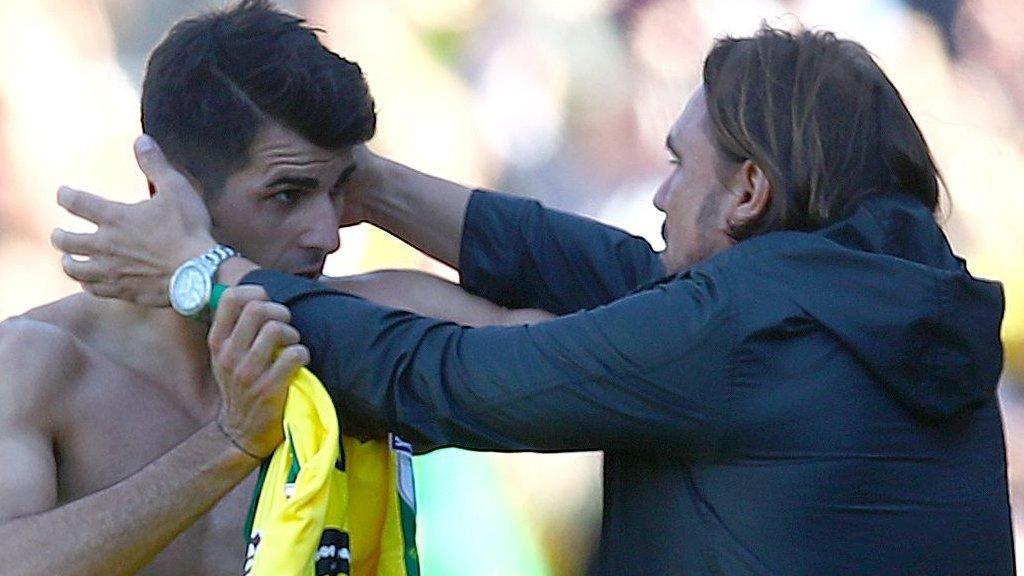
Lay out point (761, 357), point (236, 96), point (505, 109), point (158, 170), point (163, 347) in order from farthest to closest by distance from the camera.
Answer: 1. point (505, 109)
2. point (163, 347)
3. point (236, 96)
4. point (158, 170)
5. point (761, 357)

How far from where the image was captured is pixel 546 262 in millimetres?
2344

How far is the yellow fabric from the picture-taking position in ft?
5.87

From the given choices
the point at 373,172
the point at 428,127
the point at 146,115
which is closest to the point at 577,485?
the point at 428,127

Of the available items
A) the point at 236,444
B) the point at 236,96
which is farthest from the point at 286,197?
the point at 236,444

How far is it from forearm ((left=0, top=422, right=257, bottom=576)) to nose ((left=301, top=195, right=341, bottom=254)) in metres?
0.32

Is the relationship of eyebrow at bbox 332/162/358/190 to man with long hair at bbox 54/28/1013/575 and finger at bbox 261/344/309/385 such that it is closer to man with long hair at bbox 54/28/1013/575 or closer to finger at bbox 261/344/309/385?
man with long hair at bbox 54/28/1013/575

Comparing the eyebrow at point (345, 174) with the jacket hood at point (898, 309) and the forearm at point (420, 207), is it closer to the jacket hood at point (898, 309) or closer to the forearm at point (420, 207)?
the forearm at point (420, 207)

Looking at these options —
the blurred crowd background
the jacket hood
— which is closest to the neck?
the blurred crowd background

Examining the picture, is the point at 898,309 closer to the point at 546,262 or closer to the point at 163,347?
the point at 546,262

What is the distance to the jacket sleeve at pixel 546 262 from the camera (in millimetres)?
2342

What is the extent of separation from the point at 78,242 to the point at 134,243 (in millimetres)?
81

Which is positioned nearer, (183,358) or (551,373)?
(551,373)

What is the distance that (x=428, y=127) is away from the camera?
10.1 feet

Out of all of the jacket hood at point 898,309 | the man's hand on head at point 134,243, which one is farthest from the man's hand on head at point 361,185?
the jacket hood at point 898,309
